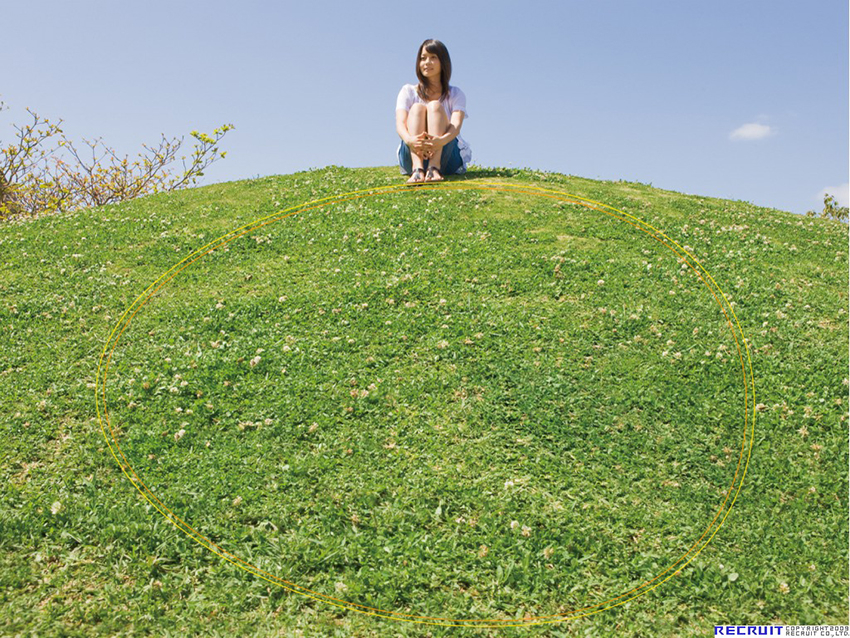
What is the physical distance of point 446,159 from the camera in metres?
13.1

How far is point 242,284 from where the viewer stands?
9172 millimetres

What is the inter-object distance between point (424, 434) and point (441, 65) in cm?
817

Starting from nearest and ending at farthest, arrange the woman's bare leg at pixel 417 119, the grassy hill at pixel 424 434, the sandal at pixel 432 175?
the grassy hill at pixel 424 434 < the woman's bare leg at pixel 417 119 < the sandal at pixel 432 175

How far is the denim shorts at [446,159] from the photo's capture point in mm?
12906

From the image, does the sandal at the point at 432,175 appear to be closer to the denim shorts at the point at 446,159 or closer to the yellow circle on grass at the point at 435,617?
the yellow circle on grass at the point at 435,617

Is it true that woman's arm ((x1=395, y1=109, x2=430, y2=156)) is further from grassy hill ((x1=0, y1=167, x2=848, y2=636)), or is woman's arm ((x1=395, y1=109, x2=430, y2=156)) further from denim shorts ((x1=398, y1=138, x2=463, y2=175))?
grassy hill ((x1=0, y1=167, x2=848, y2=636))

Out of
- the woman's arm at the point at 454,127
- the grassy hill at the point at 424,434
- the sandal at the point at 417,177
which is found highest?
the woman's arm at the point at 454,127

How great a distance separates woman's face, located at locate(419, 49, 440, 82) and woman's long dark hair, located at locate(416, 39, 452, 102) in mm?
58

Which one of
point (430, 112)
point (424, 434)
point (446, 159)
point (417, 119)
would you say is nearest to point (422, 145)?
point (417, 119)

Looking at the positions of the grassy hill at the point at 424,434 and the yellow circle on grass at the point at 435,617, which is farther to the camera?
the grassy hill at the point at 424,434

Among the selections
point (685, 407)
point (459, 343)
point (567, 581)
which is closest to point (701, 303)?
point (685, 407)

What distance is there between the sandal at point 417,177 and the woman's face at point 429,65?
1.70 m

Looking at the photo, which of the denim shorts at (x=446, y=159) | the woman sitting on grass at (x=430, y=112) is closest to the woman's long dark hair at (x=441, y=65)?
the woman sitting on grass at (x=430, y=112)

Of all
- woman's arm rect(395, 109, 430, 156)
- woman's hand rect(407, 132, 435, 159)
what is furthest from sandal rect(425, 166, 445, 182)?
woman's arm rect(395, 109, 430, 156)
